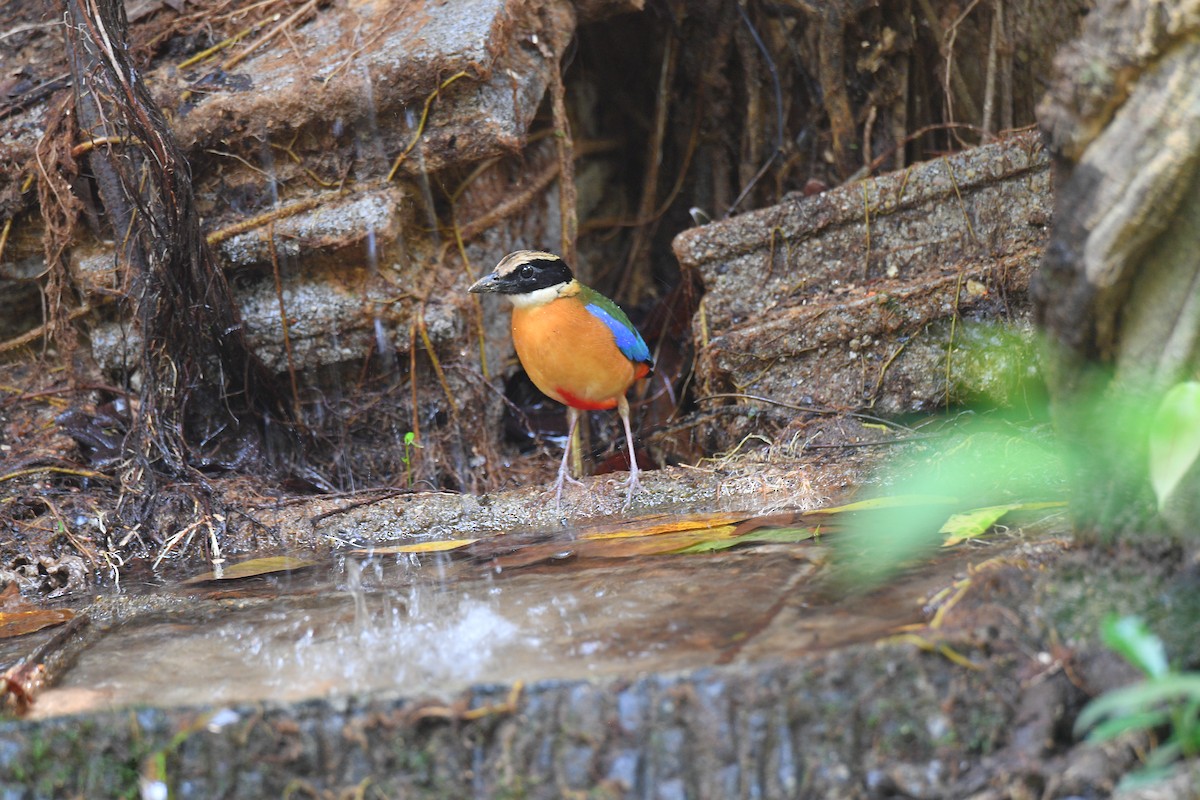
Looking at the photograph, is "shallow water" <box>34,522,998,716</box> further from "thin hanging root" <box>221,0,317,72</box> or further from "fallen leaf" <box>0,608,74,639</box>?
"thin hanging root" <box>221,0,317,72</box>

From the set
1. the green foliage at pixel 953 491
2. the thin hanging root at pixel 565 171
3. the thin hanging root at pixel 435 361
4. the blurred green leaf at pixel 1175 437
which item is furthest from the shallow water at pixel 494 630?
the thin hanging root at pixel 565 171

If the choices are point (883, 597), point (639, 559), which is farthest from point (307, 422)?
point (883, 597)

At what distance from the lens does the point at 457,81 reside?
5.83m

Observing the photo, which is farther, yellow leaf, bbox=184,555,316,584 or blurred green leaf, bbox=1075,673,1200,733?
yellow leaf, bbox=184,555,316,584

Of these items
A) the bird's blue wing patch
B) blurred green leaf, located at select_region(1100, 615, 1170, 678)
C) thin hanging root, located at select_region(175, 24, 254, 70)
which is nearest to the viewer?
blurred green leaf, located at select_region(1100, 615, 1170, 678)

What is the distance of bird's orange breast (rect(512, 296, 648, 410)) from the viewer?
520 cm

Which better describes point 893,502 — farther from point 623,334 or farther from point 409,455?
point 409,455

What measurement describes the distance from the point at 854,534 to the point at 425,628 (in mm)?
1280

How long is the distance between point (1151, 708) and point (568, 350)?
3.50m

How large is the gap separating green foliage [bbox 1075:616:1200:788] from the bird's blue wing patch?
3.52 m

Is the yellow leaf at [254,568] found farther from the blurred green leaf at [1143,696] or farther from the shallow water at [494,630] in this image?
the blurred green leaf at [1143,696]

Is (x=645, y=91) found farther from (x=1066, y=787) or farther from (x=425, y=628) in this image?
(x=1066, y=787)

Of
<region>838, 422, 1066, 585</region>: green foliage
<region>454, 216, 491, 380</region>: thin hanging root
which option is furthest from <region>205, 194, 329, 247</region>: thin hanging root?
<region>838, 422, 1066, 585</region>: green foliage

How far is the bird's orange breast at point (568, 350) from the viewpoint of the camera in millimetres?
5203
